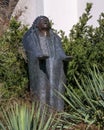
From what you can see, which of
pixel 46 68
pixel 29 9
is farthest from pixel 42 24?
pixel 29 9

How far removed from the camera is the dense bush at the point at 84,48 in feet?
33.4

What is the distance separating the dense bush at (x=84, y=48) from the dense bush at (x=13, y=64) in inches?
30.9

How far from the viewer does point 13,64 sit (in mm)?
10336

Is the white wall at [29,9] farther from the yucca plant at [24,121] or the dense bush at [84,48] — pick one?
the yucca plant at [24,121]

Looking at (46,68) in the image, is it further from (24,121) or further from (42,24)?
(24,121)

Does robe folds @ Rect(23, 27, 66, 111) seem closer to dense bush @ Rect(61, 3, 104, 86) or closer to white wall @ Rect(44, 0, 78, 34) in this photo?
dense bush @ Rect(61, 3, 104, 86)

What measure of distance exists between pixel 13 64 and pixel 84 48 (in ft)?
4.10

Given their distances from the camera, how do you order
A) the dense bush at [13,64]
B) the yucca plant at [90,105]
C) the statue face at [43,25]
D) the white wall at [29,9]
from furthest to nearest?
the white wall at [29,9], the dense bush at [13,64], the statue face at [43,25], the yucca plant at [90,105]

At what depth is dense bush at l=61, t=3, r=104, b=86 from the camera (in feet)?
33.4

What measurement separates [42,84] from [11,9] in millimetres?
8458

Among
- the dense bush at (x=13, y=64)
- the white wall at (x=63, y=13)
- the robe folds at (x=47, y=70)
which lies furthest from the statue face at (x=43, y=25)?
the white wall at (x=63, y=13)

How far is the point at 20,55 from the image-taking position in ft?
33.9

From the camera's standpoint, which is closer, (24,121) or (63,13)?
(24,121)

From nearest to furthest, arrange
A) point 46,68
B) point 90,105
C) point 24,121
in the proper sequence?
point 24,121 < point 90,105 < point 46,68
